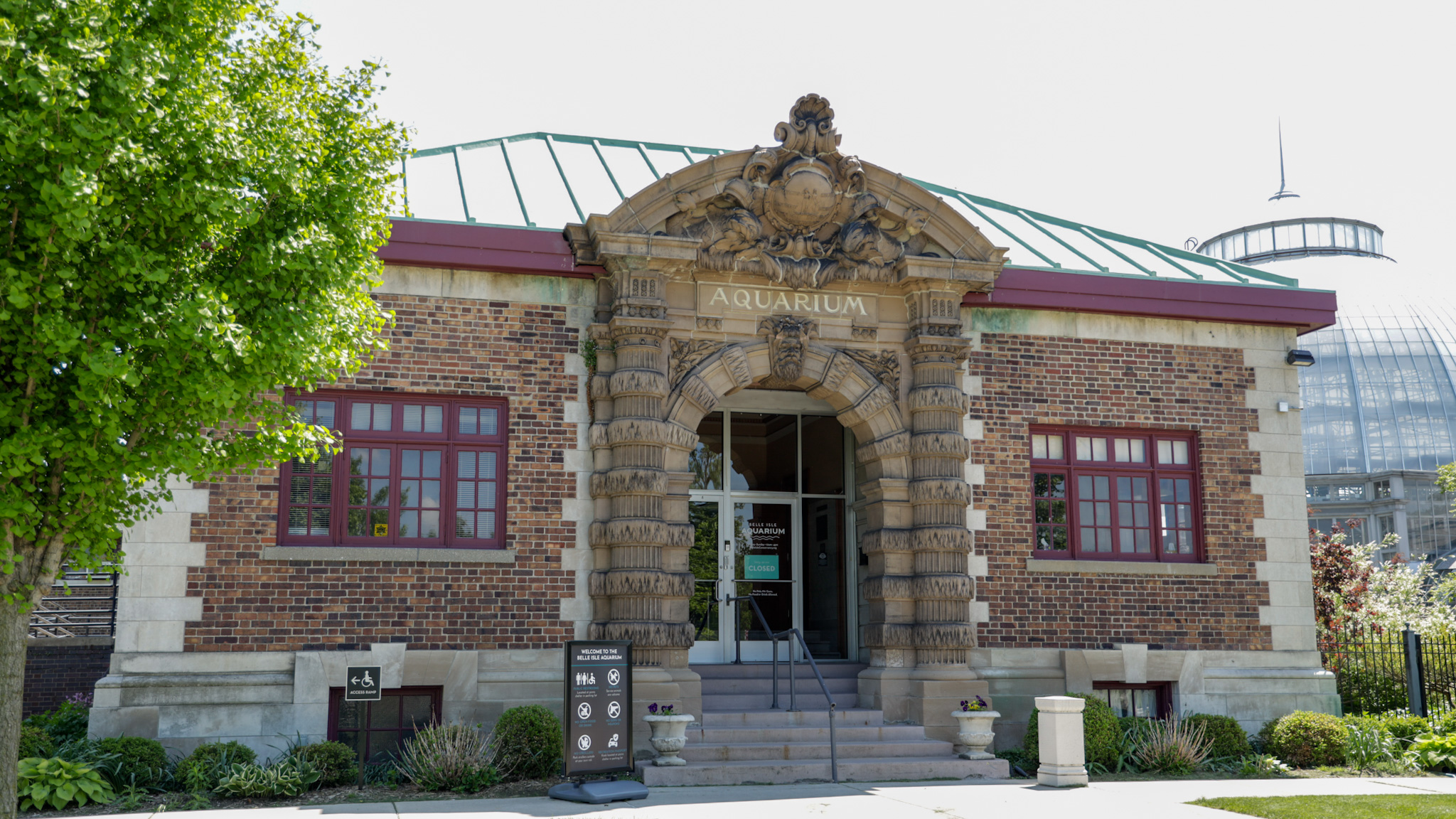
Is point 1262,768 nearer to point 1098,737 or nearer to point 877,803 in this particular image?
point 1098,737

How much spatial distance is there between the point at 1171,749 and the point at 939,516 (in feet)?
11.2

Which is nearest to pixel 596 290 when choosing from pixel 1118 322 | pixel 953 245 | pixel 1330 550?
pixel 953 245

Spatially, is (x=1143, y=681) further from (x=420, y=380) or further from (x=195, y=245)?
(x=195, y=245)

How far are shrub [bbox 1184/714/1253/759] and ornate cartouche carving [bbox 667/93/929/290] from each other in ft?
19.8

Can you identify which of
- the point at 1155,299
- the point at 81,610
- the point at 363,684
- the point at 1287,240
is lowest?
the point at 363,684

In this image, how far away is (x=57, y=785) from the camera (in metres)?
9.44

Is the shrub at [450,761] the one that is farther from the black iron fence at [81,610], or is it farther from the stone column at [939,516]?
the black iron fence at [81,610]

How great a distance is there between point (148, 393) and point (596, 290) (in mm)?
5859

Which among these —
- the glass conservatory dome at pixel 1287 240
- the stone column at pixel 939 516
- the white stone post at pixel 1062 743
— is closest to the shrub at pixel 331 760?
the stone column at pixel 939 516

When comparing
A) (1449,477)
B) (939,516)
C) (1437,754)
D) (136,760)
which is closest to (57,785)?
(136,760)

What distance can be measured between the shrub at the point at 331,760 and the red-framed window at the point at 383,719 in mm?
744

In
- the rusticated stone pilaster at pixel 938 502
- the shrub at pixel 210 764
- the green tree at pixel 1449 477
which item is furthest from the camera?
the green tree at pixel 1449 477

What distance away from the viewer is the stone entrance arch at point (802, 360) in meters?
12.2

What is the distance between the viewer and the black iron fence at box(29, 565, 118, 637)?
15258 millimetres
